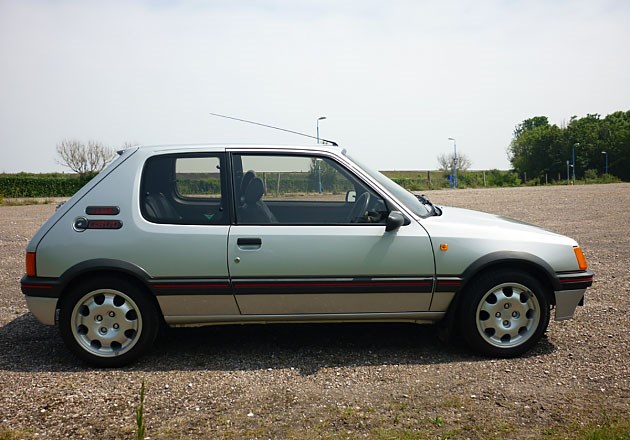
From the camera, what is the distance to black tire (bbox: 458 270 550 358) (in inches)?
172

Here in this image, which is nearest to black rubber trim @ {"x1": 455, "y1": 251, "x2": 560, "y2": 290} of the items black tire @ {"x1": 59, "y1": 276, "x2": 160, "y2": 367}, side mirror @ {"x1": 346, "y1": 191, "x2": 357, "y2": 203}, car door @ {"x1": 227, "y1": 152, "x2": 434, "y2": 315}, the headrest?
car door @ {"x1": 227, "y1": 152, "x2": 434, "y2": 315}

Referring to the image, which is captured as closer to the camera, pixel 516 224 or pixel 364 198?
pixel 364 198

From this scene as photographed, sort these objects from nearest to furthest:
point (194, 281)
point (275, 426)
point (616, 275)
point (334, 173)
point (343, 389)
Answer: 1. point (275, 426)
2. point (343, 389)
3. point (194, 281)
4. point (334, 173)
5. point (616, 275)

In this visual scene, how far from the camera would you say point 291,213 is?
14.6 feet

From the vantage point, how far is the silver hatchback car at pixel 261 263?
4262 millimetres

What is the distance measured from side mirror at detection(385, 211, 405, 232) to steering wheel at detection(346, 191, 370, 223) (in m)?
0.24

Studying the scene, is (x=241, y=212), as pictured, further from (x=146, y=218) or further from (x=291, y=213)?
(x=146, y=218)

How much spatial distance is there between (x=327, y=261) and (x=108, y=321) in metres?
1.74

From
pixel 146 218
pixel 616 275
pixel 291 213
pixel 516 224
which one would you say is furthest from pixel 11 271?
pixel 616 275

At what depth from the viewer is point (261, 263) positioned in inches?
168

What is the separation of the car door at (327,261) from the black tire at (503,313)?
0.35 m

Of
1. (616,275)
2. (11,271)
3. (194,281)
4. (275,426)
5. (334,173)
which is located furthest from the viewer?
(11,271)

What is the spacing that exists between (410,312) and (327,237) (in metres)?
0.88

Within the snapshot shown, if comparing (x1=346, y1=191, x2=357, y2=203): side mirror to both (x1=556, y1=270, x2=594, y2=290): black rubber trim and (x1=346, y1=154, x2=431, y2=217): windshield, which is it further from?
(x1=556, y1=270, x2=594, y2=290): black rubber trim
